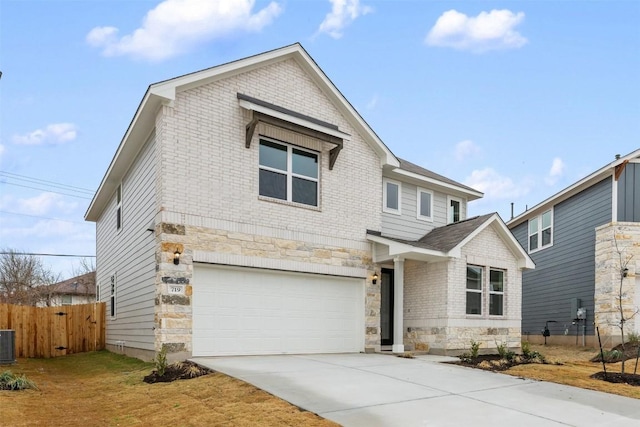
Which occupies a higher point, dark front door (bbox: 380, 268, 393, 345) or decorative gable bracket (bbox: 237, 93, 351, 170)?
decorative gable bracket (bbox: 237, 93, 351, 170)

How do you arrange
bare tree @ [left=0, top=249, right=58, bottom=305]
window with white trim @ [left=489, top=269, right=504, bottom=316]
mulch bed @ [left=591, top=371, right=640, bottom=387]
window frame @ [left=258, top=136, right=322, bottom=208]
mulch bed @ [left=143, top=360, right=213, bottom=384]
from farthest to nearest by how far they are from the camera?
bare tree @ [left=0, top=249, right=58, bottom=305]
window with white trim @ [left=489, top=269, right=504, bottom=316]
window frame @ [left=258, top=136, right=322, bottom=208]
mulch bed @ [left=591, top=371, right=640, bottom=387]
mulch bed @ [left=143, top=360, right=213, bottom=384]

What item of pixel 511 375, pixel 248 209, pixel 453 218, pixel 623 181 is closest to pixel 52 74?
pixel 248 209

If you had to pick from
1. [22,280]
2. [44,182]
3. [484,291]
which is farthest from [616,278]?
[22,280]

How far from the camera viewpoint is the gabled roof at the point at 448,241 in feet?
42.8

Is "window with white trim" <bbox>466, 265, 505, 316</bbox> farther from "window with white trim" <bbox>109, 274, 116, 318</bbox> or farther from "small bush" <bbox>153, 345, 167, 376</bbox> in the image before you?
"window with white trim" <bbox>109, 274, 116, 318</bbox>

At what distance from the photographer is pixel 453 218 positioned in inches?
684

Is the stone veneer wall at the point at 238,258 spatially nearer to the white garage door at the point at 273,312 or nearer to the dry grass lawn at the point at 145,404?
the white garage door at the point at 273,312

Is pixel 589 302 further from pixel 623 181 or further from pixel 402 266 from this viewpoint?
pixel 402 266

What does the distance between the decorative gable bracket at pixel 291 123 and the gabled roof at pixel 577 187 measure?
9541 millimetres

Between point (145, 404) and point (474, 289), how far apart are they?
9.69 metres

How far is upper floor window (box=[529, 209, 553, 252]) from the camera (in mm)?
21384

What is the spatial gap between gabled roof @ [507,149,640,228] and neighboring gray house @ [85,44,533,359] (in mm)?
4845

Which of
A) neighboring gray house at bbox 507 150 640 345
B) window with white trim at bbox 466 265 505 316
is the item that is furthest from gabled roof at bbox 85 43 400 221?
neighboring gray house at bbox 507 150 640 345

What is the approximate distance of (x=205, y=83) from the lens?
1149cm
